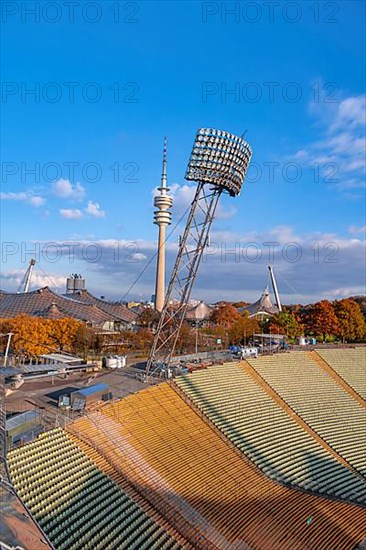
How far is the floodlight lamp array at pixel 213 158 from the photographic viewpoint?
27844 millimetres

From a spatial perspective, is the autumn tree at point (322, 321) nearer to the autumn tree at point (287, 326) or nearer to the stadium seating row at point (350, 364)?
the autumn tree at point (287, 326)

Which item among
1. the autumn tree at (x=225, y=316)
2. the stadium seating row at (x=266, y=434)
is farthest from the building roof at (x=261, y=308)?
the stadium seating row at (x=266, y=434)

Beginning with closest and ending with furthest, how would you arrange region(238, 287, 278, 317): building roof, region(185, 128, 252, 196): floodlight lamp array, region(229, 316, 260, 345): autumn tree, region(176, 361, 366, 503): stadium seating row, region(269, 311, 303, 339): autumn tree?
region(176, 361, 366, 503): stadium seating row → region(185, 128, 252, 196): floodlight lamp array → region(229, 316, 260, 345): autumn tree → region(269, 311, 303, 339): autumn tree → region(238, 287, 278, 317): building roof

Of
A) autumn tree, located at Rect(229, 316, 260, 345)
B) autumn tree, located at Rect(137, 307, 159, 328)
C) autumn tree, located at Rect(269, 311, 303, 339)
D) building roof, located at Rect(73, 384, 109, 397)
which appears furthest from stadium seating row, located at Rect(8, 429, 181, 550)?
autumn tree, located at Rect(137, 307, 159, 328)

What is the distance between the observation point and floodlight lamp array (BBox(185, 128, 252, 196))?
27.8 metres

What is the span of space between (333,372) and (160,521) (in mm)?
27701

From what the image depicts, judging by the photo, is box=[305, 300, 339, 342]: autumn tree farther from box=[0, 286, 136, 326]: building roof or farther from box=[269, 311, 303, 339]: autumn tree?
box=[0, 286, 136, 326]: building roof

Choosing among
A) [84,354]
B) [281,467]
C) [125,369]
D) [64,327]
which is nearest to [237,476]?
[281,467]

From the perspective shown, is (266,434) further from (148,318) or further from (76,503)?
(148,318)

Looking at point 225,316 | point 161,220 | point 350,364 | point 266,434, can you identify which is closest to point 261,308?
point 225,316

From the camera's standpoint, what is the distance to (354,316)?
206ft

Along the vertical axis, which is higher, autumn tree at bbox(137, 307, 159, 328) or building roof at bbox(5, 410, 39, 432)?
autumn tree at bbox(137, 307, 159, 328)

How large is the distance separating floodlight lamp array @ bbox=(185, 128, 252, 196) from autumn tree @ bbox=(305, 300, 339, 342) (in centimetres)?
4079

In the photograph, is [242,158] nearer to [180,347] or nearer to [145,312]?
[180,347]
